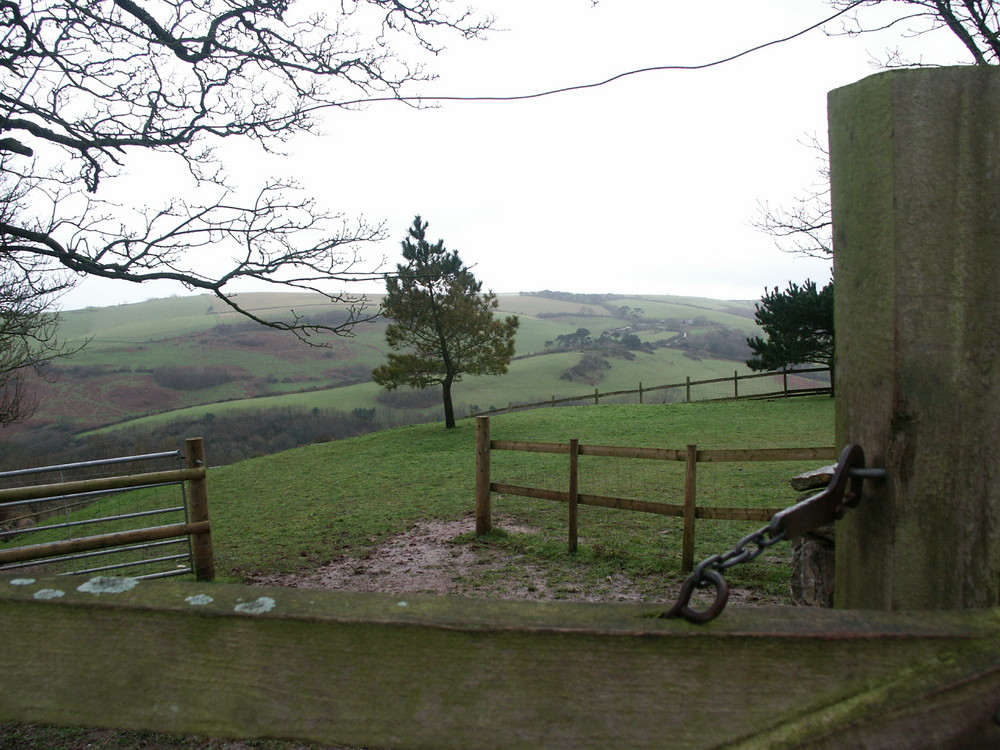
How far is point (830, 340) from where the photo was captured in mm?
27203

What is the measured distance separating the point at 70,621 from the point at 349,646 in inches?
15.3

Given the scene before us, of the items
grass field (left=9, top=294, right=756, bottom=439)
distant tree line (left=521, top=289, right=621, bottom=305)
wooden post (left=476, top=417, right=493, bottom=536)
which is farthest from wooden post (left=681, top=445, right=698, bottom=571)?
distant tree line (left=521, top=289, right=621, bottom=305)

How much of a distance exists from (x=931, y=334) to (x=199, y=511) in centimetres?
674

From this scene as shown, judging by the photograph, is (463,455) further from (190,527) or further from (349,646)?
(349,646)

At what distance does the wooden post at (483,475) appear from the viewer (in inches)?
300

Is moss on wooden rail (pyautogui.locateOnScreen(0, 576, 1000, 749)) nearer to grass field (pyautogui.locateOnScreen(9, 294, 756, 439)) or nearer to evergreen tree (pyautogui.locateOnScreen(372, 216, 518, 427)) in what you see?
evergreen tree (pyautogui.locateOnScreen(372, 216, 518, 427))

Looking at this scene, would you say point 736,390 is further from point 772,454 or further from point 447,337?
point 772,454

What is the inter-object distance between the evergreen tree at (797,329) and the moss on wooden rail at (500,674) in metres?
27.8

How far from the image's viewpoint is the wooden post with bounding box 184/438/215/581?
6.29 metres

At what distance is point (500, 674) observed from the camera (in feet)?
2.51

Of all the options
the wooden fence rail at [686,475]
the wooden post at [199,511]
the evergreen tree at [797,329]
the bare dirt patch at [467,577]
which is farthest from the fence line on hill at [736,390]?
the wooden post at [199,511]

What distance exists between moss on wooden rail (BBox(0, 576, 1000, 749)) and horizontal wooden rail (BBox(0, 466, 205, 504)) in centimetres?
→ 564

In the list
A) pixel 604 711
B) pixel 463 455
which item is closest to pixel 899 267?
pixel 604 711

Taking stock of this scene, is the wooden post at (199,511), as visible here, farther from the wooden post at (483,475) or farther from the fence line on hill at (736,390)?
the fence line on hill at (736,390)
